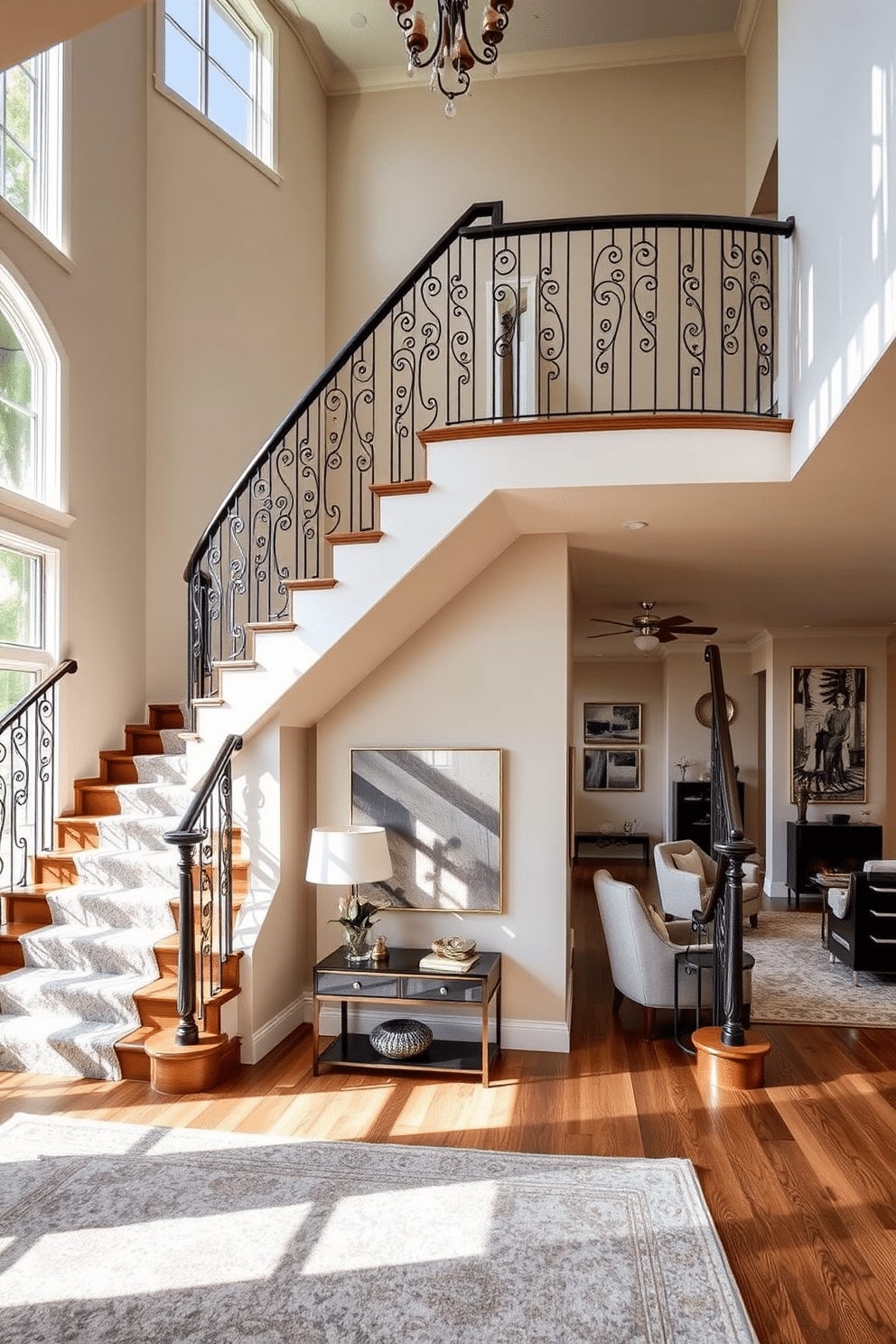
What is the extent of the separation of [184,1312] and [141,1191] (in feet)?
2.58

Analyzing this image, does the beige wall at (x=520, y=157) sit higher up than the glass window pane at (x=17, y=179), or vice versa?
the beige wall at (x=520, y=157)

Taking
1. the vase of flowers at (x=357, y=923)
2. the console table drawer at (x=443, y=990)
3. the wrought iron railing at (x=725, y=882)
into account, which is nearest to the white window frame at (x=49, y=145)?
the vase of flowers at (x=357, y=923)

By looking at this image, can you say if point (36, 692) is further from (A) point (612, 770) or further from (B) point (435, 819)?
(A) point (612, 770)

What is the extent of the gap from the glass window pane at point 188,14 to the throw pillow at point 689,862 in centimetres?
772

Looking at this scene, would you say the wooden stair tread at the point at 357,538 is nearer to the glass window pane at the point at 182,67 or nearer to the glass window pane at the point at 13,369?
the glass window pane at the point at 13,369

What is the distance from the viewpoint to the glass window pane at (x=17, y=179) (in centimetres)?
541

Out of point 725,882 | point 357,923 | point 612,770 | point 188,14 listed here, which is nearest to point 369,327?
point 357,923

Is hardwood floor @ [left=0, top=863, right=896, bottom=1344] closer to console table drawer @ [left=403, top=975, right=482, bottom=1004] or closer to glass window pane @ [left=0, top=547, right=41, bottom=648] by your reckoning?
console table drawer @ [left=403, top=975, right=482, bottom=1004]

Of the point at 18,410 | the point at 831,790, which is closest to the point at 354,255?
the point at 18,410

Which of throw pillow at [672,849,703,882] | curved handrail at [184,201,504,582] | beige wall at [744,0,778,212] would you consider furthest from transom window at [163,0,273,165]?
throw pillow at [672,849,703,882]

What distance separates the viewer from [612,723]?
44.2 feet

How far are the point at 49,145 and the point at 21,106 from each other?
0.77 ft

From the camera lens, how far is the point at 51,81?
223 inches

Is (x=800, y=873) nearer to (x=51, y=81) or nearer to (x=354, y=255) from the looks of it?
(x=354, y=255)
